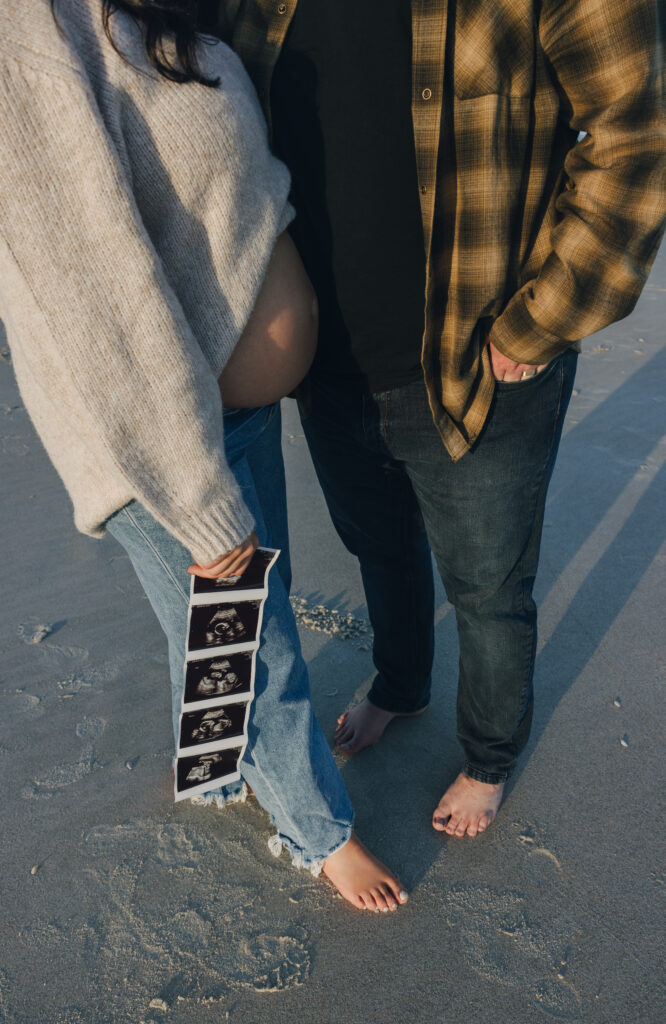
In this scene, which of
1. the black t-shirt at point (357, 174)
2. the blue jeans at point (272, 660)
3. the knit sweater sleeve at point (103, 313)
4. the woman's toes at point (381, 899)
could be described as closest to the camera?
the knit sweater sleeve at point (103, 313)

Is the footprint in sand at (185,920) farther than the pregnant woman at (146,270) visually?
Yes

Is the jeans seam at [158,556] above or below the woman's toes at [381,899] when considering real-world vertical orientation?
above

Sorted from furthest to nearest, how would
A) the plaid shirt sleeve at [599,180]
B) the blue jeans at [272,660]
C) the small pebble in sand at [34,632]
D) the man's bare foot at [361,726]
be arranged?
the small pebble in sand at [34,632]
the man's bare foot at [361,726]
the blue jeans at [272,660]
the plaid shirt sleeve at [599,180]

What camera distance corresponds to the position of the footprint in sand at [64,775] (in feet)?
6.09

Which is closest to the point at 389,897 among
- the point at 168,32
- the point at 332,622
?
the point at 332,622

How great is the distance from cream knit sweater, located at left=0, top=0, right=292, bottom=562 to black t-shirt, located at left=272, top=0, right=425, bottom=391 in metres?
0.13

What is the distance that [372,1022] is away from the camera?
137cm

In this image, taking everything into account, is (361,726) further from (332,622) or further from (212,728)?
(212,728)

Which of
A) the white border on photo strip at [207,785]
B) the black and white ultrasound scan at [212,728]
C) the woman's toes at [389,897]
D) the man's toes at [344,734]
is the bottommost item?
the man's toes at [344,734]

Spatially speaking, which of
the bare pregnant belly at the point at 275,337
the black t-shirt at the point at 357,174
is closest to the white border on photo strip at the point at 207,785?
the bare pregnant belly at the point at 275,337

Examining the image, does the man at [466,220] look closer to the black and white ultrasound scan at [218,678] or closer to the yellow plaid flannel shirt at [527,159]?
the yellow plaid flannel shirt at [527,159]

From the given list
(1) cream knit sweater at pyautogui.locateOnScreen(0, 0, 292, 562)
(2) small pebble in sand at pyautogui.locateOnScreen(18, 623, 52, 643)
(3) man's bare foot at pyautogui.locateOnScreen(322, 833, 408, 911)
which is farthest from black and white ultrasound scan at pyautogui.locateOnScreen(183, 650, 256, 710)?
(2) small pebble in sand at pyautogui.locateOnScreen(18, 623, 52, 643)

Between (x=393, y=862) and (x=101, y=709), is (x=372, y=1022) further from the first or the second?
(x=101, y=709)

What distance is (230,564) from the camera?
3.79 ft
